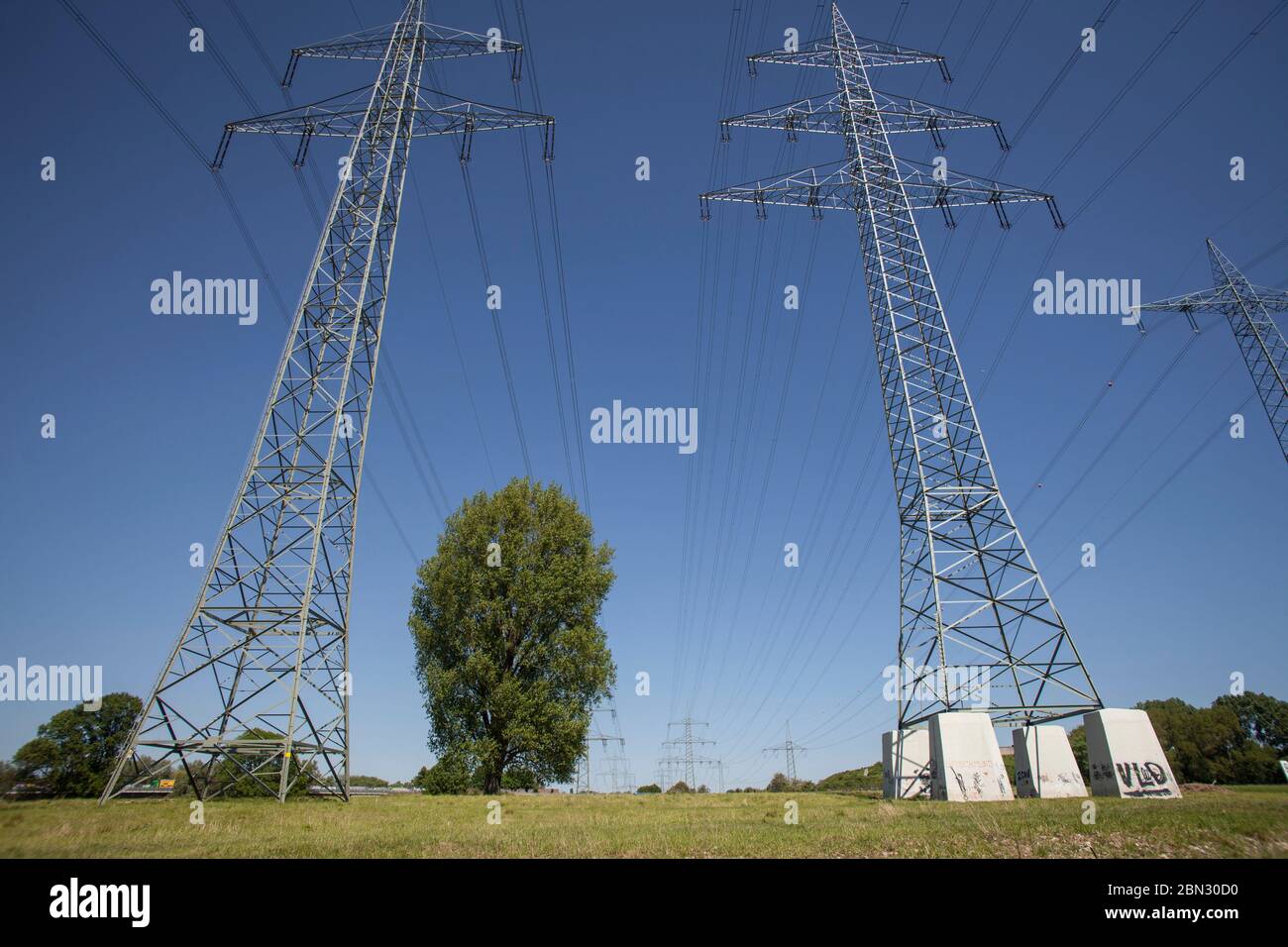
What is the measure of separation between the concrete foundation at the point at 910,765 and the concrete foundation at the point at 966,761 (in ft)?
9.41

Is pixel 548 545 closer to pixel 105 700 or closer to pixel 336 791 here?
pixel 336 791

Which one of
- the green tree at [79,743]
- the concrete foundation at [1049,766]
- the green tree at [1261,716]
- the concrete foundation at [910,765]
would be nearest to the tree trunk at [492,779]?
the concrete foundation at [910,765]

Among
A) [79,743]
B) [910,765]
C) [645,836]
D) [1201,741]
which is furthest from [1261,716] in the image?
[79,743]

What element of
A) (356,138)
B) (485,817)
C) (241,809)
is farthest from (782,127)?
(241,809)

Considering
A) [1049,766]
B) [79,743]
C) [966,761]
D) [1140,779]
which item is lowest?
[79,743]

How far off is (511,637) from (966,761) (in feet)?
64.2

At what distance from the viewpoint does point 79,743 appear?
51.2 meters

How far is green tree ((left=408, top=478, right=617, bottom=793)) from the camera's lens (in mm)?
27828

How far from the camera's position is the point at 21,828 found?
9445 mm

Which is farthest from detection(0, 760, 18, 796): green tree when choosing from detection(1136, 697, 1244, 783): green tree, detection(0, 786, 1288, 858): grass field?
detection(1136, 697, 1244, 783): green tree

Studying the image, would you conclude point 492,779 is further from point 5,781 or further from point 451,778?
point 5,781

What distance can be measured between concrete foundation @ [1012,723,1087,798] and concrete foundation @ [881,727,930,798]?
3.41 meters

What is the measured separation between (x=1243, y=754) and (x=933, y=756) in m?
86.5

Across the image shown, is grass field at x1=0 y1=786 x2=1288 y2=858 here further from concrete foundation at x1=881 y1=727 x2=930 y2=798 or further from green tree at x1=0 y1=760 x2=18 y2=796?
green tree at x1=0 y1=760 x2=18 y2=796
